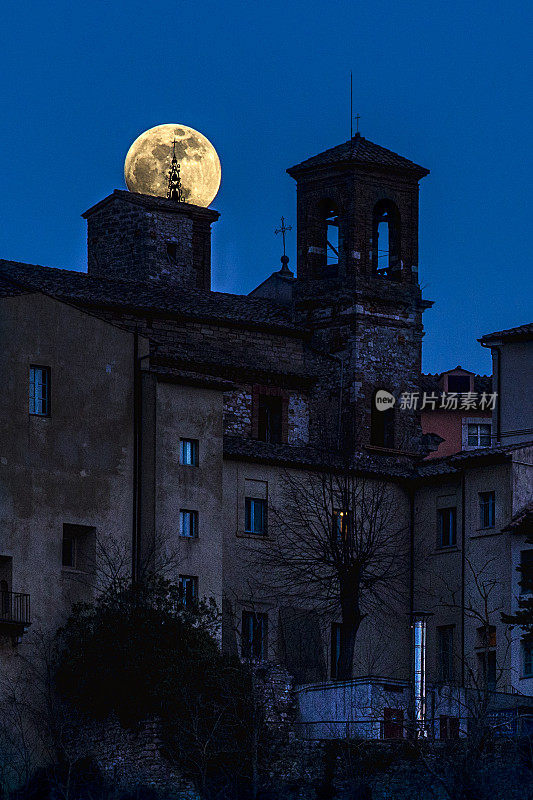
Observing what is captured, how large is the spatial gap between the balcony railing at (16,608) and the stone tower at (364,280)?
16.2m

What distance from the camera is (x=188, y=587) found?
60.4 meters

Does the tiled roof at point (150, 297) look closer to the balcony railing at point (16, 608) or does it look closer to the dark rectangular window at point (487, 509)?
the dark rectangular window at point (487, 509)

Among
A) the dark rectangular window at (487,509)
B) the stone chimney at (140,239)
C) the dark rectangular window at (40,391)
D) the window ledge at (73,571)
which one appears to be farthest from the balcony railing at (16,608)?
the stone chimney at (140,239)

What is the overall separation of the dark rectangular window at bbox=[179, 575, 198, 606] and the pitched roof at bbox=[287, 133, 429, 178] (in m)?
17.7

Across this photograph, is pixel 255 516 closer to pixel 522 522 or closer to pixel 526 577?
pixel 522 522

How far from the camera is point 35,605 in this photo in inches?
2265

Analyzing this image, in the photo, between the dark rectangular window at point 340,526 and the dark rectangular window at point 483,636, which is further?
the dark rectangular window at point 340,526

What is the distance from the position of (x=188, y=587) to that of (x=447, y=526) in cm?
886

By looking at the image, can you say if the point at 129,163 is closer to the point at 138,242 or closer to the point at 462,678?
the point at 138,242

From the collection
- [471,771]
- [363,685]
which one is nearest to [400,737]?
[363,685]

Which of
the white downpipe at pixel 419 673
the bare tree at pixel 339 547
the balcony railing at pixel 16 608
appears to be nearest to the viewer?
the white downpipe at pixel 419 673

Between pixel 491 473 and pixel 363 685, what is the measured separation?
8.87 m

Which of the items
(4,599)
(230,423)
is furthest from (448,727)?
(230,423)

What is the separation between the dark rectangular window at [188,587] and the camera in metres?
60.1
